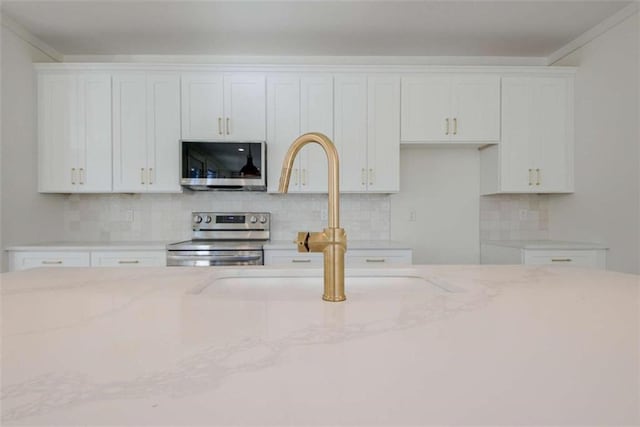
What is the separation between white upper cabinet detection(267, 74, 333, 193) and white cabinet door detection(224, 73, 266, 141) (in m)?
0.07

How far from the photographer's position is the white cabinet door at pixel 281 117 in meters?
3.04

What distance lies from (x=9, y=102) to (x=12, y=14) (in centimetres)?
63

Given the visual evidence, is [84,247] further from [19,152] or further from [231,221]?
[231,221]

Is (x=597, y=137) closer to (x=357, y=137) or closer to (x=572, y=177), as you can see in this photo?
(x=572, y=177)

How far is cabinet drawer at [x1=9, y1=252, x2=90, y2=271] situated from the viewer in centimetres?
271

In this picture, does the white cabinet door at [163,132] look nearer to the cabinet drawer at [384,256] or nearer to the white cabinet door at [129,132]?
the white cabinet door at [129,132]

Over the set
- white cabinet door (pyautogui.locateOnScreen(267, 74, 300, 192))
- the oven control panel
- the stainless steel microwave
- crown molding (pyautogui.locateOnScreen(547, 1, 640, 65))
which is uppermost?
crown molding (pyautogui.locateOnScreen(547, 1, 640, 65))

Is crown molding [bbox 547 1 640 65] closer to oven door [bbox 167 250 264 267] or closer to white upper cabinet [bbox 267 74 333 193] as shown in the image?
→ white upper cabinet [bbox 267 74 333 193]

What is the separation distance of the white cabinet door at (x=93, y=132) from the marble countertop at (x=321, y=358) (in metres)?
2.42

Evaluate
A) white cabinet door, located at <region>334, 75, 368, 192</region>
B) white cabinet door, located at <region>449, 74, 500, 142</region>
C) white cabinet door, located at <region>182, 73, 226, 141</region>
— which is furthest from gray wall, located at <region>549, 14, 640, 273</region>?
white cabinet door, located at <region>182, 73, 226, 141</region>

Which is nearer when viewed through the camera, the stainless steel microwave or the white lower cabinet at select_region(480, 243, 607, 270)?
the white lower cabinet at select_region(480, 243, 607, 270)

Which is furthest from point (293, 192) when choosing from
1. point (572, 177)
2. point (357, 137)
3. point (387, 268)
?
point (572, 177)

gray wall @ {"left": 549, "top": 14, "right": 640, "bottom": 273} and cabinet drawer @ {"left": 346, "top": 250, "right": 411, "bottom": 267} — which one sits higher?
gray wall @ {"left": 549, "top": 14, "right": 640, "bottom": 273}

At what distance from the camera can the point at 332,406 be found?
1.27 feet
